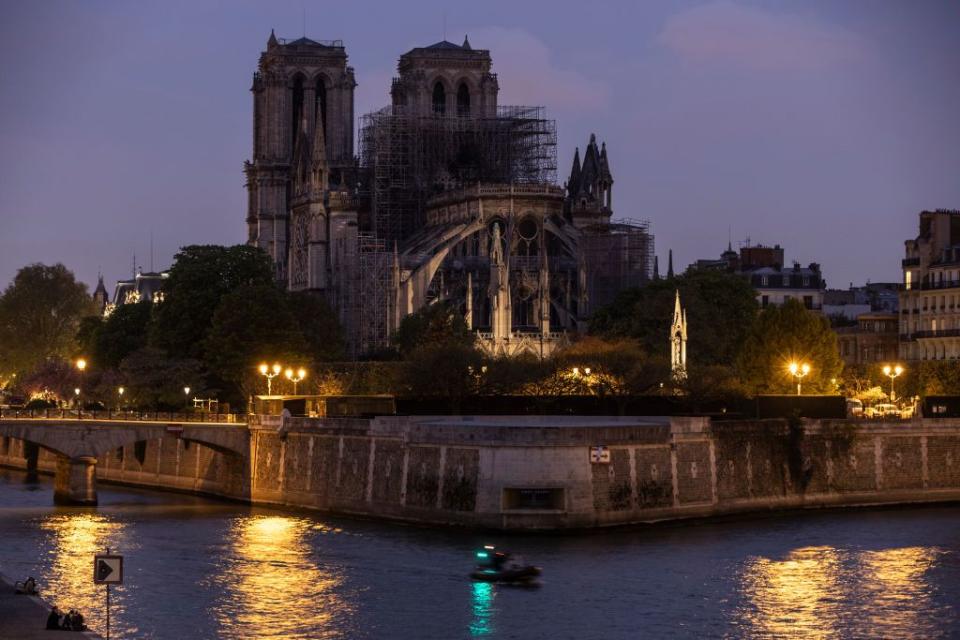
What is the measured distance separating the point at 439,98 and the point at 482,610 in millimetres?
96285

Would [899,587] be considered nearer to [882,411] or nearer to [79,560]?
[79,560]

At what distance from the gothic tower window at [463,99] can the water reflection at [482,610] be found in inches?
3671

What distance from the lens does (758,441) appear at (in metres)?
76.2

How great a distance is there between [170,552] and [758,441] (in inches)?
877

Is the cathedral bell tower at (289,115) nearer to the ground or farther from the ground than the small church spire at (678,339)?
farther from the ground

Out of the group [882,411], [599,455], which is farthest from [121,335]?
[599,455]

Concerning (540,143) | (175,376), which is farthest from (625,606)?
(540,143)

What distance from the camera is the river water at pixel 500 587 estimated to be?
174 ft

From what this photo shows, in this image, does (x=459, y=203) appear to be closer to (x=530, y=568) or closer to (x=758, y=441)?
(x=758, y=441)

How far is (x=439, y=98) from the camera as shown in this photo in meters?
149

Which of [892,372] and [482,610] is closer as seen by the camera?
[482,610]

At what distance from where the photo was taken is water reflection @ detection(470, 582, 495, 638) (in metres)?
52.6

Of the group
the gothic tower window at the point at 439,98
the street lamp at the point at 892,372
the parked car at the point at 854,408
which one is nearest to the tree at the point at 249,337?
the parked car at the point at 854,408

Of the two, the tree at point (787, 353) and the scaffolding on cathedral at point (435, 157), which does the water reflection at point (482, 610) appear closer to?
the tree at point (787, 353)
